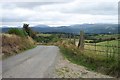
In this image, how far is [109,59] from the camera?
1666 centimetres

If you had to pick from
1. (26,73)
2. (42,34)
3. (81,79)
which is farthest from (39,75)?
(42,34)

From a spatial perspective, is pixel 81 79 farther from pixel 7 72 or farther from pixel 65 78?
pixel 7 72

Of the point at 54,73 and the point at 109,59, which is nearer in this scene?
the point at 54,73

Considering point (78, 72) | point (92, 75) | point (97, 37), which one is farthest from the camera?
point (97, 37)

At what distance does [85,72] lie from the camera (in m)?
15.4

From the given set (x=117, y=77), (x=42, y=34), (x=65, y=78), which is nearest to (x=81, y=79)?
(x=65, y=78)

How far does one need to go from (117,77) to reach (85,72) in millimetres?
1838

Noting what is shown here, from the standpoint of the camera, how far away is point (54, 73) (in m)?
15.0

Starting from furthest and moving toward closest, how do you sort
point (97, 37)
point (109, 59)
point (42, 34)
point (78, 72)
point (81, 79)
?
point (42, 34)
point (97, 37)
point (109, 59)
point (78, 72)
point (81, 79)

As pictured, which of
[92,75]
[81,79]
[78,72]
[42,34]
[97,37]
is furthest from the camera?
[42,34]

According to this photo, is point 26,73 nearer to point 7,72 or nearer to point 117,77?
point 7,72

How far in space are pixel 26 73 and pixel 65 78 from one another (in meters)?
1.90

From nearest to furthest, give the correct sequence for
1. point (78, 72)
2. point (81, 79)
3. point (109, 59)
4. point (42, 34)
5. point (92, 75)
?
point (81, 79) → point (92, 75) → point (78, 72) → point (109, 59) → point (42, 34)

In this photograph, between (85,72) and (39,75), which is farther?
(85,72)
